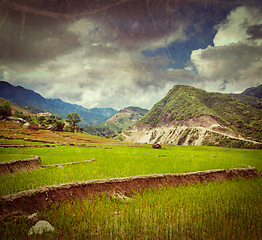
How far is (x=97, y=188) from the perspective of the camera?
5969mm

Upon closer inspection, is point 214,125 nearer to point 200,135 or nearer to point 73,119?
point 200,135

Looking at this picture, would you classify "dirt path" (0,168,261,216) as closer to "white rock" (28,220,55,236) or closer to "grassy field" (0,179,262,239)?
"grassy field" (0,179,262,239)

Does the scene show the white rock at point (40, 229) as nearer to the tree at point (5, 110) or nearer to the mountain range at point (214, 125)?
the tree at point (5, 110)

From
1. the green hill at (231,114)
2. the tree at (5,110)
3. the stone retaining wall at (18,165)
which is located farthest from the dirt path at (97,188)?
the green hill at (231,114)

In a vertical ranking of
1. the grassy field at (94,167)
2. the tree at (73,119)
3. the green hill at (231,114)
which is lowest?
the grassy field at (94,167)

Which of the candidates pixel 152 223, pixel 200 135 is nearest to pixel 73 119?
pixel 200 135

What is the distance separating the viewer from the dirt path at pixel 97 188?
405cm

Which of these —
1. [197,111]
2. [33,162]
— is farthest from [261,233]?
[197,111]

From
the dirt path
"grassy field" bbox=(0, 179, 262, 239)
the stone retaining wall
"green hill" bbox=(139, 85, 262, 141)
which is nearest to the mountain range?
"green hill" bbox=(139, 85, 262, 141)

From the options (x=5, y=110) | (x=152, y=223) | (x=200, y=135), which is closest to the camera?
(x=152, y=223)

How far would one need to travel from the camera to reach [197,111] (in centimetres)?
15188

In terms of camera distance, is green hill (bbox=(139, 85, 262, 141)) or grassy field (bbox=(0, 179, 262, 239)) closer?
grassy field (bbox=(0, 179, 262, 239))

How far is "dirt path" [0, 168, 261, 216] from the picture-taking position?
4055 millimetres

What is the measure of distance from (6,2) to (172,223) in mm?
14726
